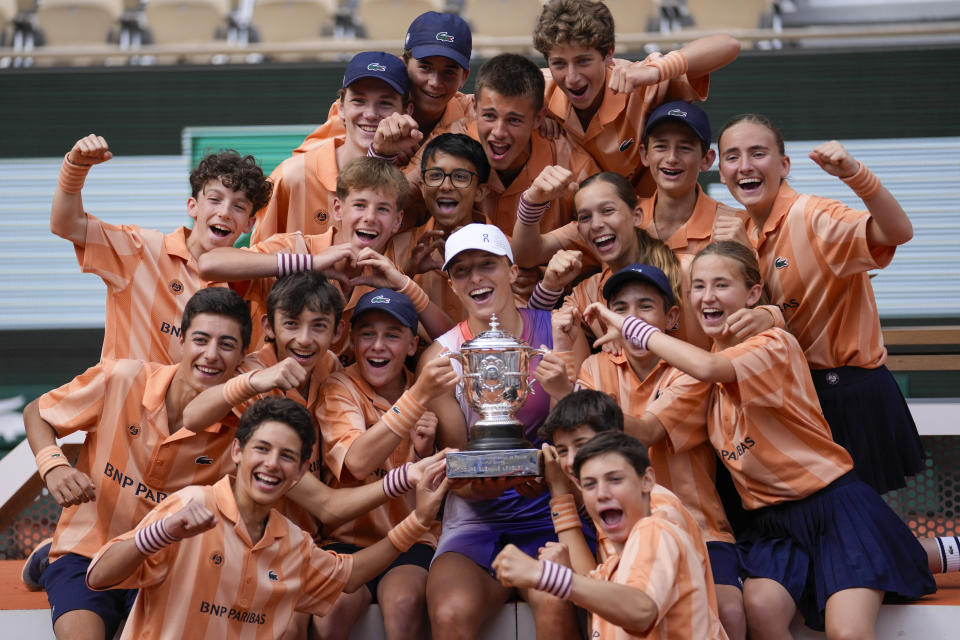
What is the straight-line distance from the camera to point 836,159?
3750mm

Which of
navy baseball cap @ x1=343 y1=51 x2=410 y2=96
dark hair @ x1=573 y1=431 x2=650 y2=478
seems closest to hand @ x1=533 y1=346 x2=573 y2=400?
dark hair @ x1=573 y1=431 x2=650 y2=478

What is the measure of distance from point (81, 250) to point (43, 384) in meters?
3.41

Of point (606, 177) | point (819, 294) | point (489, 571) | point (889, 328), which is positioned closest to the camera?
point (489, 571)

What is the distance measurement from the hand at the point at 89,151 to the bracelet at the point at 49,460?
1080 mm

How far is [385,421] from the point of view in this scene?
375cm

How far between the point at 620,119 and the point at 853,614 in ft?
7.86

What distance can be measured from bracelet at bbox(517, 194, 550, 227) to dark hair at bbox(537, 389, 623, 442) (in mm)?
1100

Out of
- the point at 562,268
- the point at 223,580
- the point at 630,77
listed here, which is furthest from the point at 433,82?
the point at 223,580

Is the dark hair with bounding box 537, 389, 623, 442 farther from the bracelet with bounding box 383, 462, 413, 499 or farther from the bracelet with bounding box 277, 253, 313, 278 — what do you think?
the bracelet with bounding box 277, 253, 313, 278

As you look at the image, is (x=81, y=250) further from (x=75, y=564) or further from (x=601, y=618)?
(x=601, y=618)

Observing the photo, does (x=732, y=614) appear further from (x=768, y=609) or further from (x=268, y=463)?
(x=268, y=463)

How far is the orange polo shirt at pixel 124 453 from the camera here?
12.8ft

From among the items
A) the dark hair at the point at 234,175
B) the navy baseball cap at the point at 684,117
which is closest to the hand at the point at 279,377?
the dark hair at the point at 234,175

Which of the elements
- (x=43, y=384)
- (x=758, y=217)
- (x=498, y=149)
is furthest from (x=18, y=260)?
(x=758, y=217)
